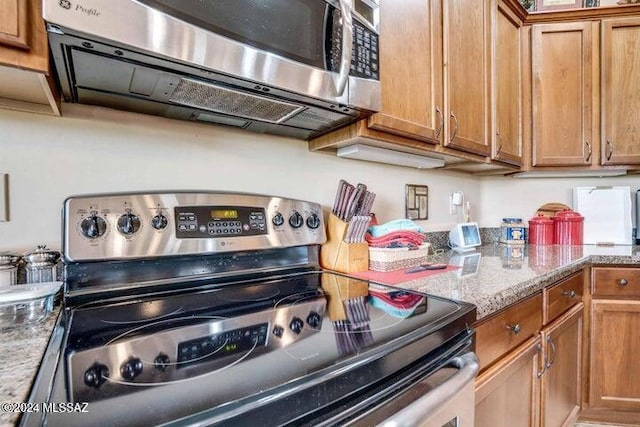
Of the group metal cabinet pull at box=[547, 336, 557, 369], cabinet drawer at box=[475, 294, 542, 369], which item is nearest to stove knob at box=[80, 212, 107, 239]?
cabinet drawer at box=[475, 294, 542, 369]

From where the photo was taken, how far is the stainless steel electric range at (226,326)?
1.36 feet

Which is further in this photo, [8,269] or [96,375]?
[8,269]

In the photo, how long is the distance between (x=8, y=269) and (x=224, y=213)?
0.49 m

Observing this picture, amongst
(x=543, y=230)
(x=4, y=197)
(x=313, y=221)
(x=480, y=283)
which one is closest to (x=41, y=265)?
(x=4, y=197)

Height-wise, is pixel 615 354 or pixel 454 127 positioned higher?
pixel 454 127

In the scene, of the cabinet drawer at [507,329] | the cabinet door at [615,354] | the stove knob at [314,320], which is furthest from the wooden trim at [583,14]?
the stove knob at [314,320]

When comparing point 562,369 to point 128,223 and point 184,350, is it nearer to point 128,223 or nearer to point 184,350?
point 184,350

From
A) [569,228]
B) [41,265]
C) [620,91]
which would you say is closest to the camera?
[41,265]

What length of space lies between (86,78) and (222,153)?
43 centimetres

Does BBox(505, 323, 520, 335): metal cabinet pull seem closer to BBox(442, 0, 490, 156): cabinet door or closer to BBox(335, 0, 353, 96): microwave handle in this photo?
BBox(442, 0, 490, 156): cabinet door

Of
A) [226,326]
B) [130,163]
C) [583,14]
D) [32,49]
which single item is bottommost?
[226,326]

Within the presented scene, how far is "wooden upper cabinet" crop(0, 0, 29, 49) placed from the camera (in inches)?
20.9

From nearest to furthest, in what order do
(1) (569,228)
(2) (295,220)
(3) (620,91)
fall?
(2) (295,220)
(3) (620,91)
(1) (569,228)

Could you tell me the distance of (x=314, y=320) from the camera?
0.70 m
